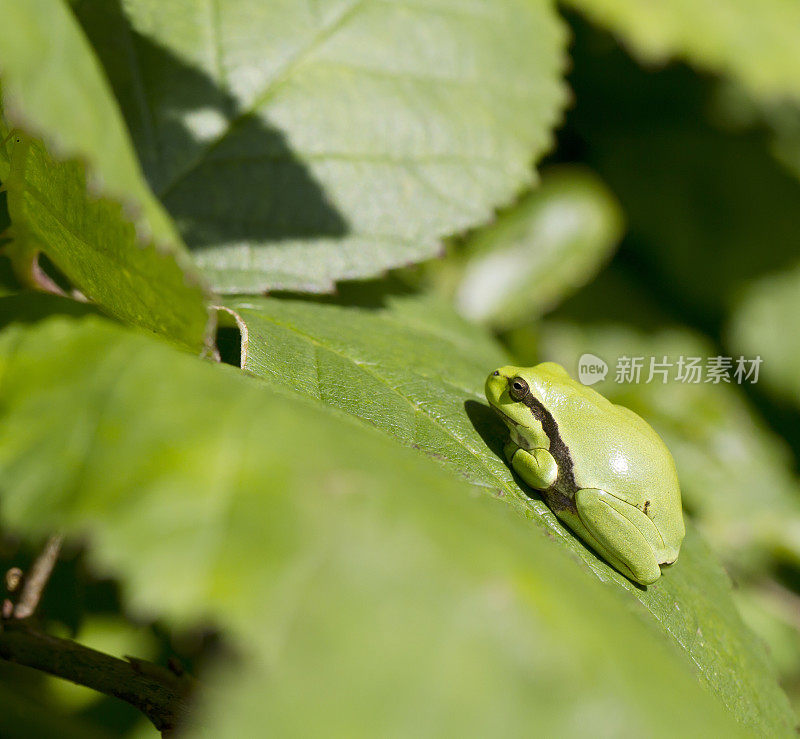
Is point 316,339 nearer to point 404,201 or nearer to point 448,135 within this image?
point 404,201

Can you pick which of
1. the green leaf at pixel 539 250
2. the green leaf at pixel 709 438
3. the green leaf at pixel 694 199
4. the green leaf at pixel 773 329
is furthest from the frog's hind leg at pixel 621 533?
the green leaf at pixel 773 329

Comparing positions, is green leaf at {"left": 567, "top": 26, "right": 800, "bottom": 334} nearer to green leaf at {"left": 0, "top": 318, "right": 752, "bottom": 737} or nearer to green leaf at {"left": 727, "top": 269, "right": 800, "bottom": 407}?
green leaf at {"left": 727, "top": 269, "right": 800, "bottom": 407}

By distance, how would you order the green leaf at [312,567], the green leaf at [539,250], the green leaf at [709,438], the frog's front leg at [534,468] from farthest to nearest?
the green leaf at [539,250] → the green leaf at [709,438] → the frog's front leg at [534,468] → the green leaf at [312,567]

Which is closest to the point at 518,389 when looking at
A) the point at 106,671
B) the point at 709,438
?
the point at 106,671

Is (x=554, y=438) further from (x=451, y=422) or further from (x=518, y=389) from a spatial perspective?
(x=451, y=422)

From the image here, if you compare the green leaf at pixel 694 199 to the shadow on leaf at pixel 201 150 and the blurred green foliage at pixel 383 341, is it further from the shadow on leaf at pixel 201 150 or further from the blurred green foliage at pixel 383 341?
the shadow on leaf at pixel 201 150
